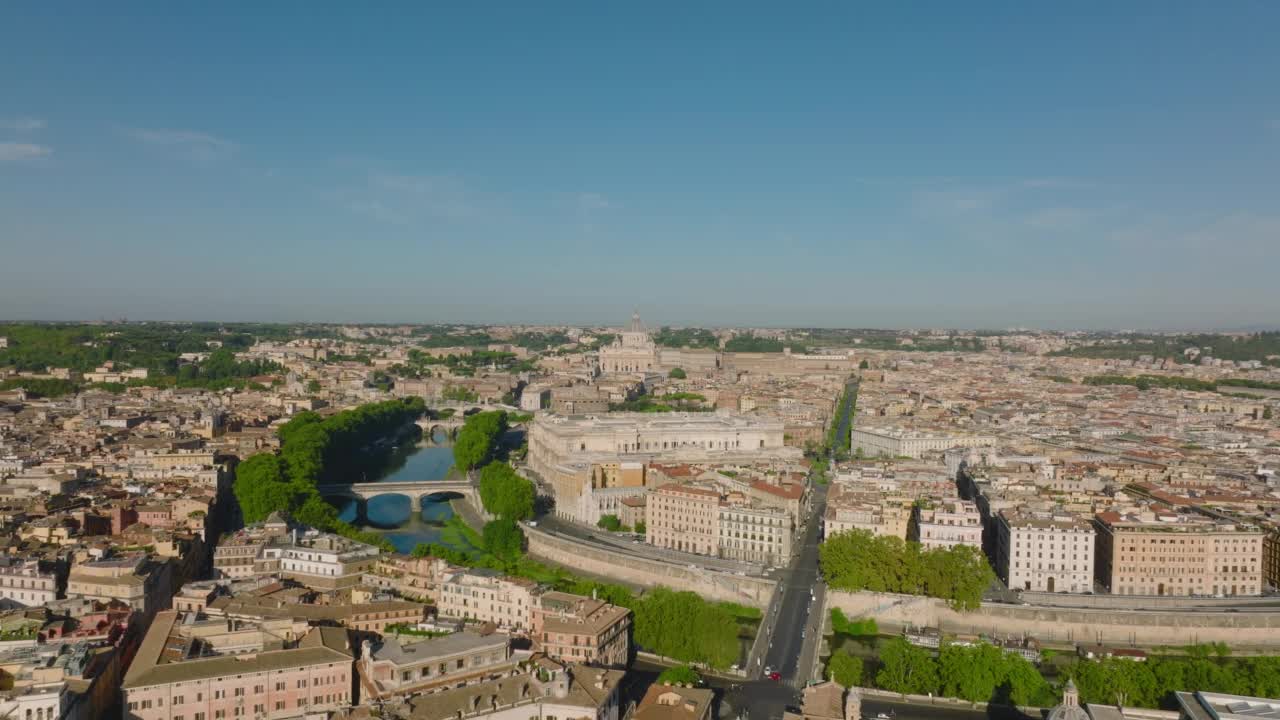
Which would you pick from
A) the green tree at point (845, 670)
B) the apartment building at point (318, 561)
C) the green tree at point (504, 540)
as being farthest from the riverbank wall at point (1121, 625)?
the apartment building at point (318, 561)

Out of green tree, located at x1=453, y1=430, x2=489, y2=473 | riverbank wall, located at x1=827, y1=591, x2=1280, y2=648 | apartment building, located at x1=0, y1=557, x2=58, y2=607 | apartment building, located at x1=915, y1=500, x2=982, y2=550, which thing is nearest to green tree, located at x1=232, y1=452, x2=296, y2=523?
apartment building, located at x1=0, y1=557, x2=58, y2=607

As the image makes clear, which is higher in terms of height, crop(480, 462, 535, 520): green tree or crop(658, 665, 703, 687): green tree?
crop(480, 462, 535, 520): green tree

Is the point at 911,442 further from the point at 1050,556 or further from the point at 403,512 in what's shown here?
the point at 403,512

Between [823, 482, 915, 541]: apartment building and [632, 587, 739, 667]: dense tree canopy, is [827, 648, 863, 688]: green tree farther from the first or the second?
[823, 482, 915, 541]: apartment building

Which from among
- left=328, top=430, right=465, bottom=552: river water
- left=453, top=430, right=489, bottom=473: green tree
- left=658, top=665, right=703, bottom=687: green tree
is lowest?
left=328, top=430, right=465, bottom=552: river water

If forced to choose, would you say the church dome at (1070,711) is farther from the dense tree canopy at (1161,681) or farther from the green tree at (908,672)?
the green tree at (908,672)

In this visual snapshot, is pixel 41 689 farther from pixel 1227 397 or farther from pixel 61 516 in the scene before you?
pixel 1227 397
